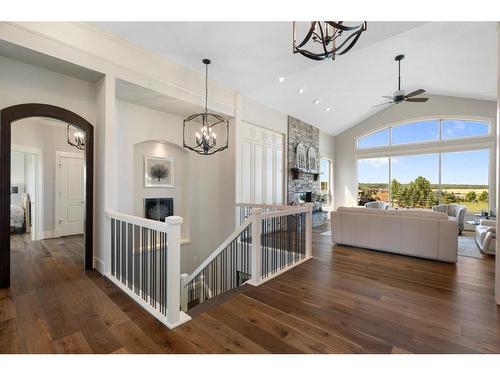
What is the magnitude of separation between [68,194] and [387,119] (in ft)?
34.7

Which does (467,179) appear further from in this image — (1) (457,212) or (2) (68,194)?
(2) (68,194)

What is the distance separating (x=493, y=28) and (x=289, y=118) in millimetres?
4358

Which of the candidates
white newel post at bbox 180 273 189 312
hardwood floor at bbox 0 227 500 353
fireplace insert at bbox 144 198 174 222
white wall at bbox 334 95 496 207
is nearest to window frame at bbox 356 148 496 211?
white wall at bbox 334 95 496 207

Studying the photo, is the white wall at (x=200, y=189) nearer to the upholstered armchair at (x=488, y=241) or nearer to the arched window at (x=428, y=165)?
the upholstered armchair at (x=488, y=241)

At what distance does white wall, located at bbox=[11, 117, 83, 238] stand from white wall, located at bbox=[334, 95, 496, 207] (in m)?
9.50

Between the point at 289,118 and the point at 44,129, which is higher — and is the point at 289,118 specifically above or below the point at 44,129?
above

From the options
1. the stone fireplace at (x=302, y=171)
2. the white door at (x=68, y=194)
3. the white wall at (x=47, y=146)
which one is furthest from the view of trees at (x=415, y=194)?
the white wall at (x=47, y=146)

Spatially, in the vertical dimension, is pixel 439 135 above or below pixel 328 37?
above

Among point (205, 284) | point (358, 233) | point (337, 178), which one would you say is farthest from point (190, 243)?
point (337, 178)

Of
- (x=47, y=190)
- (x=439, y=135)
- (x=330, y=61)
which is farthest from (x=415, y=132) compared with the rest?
(x=47, y=190)

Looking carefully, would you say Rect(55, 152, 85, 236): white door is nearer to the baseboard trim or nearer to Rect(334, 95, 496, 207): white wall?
the baseboard trim

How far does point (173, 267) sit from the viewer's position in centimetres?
203

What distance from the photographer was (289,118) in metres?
7.05
